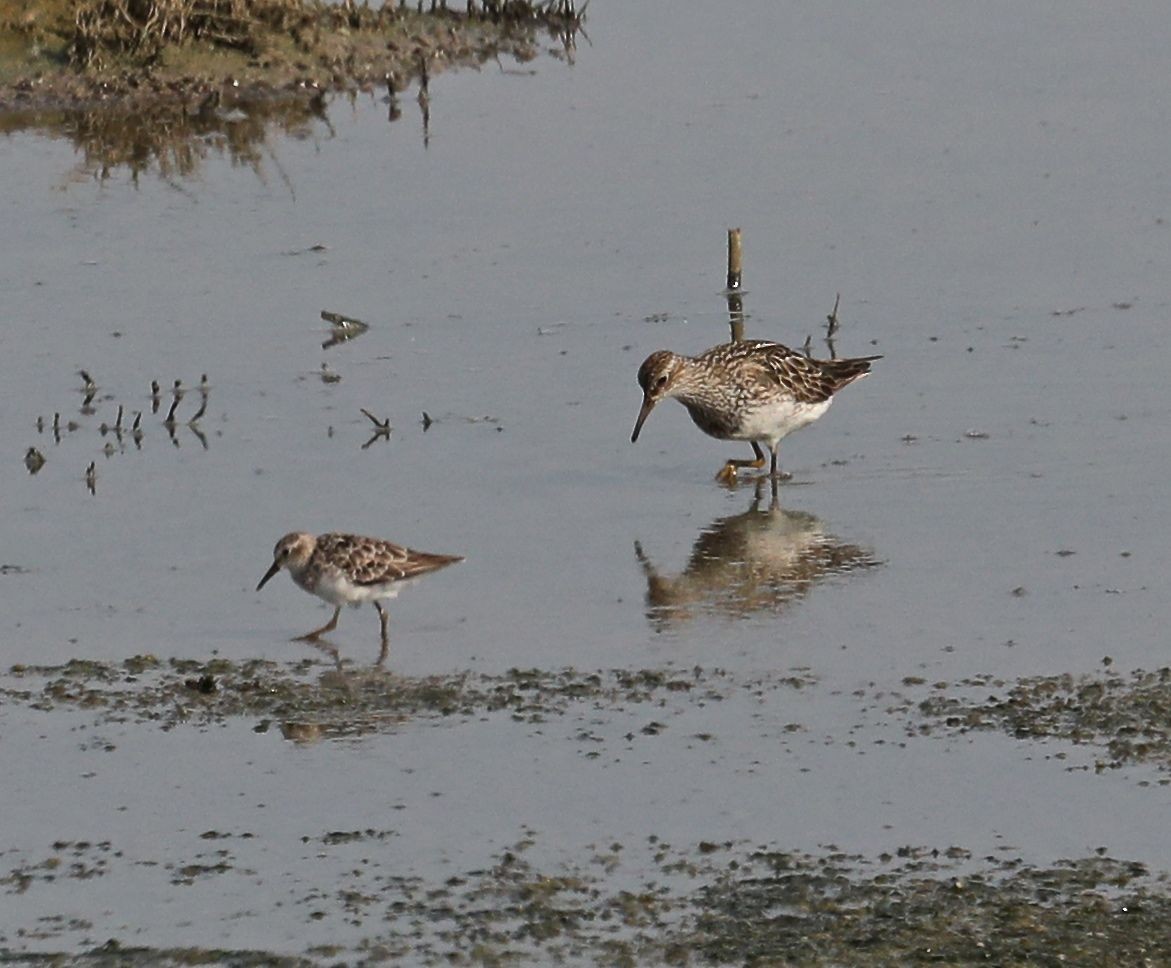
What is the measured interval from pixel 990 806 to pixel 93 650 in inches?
192

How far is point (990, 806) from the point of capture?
34.2 ft

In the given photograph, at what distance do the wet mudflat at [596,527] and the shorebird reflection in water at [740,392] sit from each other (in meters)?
0.37

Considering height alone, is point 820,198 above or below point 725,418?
above

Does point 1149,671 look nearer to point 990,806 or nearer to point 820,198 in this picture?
point 990,806

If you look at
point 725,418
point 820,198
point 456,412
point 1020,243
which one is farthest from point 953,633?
point 820,198

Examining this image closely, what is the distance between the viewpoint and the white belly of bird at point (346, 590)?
12859 millimetres

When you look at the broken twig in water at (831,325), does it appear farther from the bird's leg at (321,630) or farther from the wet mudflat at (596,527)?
the bird's leg at (321,630)

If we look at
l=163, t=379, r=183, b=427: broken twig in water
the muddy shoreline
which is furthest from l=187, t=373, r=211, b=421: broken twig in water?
the muddy shoreline

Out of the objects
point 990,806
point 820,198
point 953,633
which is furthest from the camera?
point 820,198

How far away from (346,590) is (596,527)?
254cm

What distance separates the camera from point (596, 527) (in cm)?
1502

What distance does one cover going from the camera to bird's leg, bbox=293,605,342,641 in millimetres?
13133

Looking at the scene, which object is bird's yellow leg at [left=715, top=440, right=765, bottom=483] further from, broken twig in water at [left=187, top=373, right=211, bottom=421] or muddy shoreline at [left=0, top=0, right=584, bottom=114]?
muddy shoreline at [left=0, top=0, right=584, bottom=114]

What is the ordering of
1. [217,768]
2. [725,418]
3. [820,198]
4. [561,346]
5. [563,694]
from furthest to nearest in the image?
1. [820,198]
2. [561,346]
3. [725,418]
4. [563,694]
5. [217,768]
